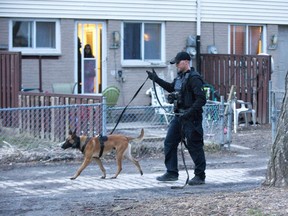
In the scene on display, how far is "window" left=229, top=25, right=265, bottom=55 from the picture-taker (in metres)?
21.7

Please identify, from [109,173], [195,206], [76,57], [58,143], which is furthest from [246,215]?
[76,57]

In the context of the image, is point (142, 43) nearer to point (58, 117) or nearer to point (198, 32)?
point (198, 32)

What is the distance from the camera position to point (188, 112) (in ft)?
33.8

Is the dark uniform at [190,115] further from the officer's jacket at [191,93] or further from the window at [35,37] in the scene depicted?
the window at [35,37]

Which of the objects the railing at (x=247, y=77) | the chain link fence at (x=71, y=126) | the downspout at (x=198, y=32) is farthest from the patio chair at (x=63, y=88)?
the railing at (x=247, y=77)

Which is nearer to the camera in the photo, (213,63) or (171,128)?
(171,128)

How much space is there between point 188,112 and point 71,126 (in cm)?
411

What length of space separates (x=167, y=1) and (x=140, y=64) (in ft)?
6.47

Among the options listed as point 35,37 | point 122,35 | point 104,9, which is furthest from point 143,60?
point 35,37

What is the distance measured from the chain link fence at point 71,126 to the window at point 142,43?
4.63m

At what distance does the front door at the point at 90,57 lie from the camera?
63.9ft

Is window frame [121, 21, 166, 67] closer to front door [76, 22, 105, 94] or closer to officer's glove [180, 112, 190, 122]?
front door [76, 22, 105, 94]

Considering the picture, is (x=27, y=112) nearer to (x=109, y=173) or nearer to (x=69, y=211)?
(x=109, y=173)

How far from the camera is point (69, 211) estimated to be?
8375 mm
